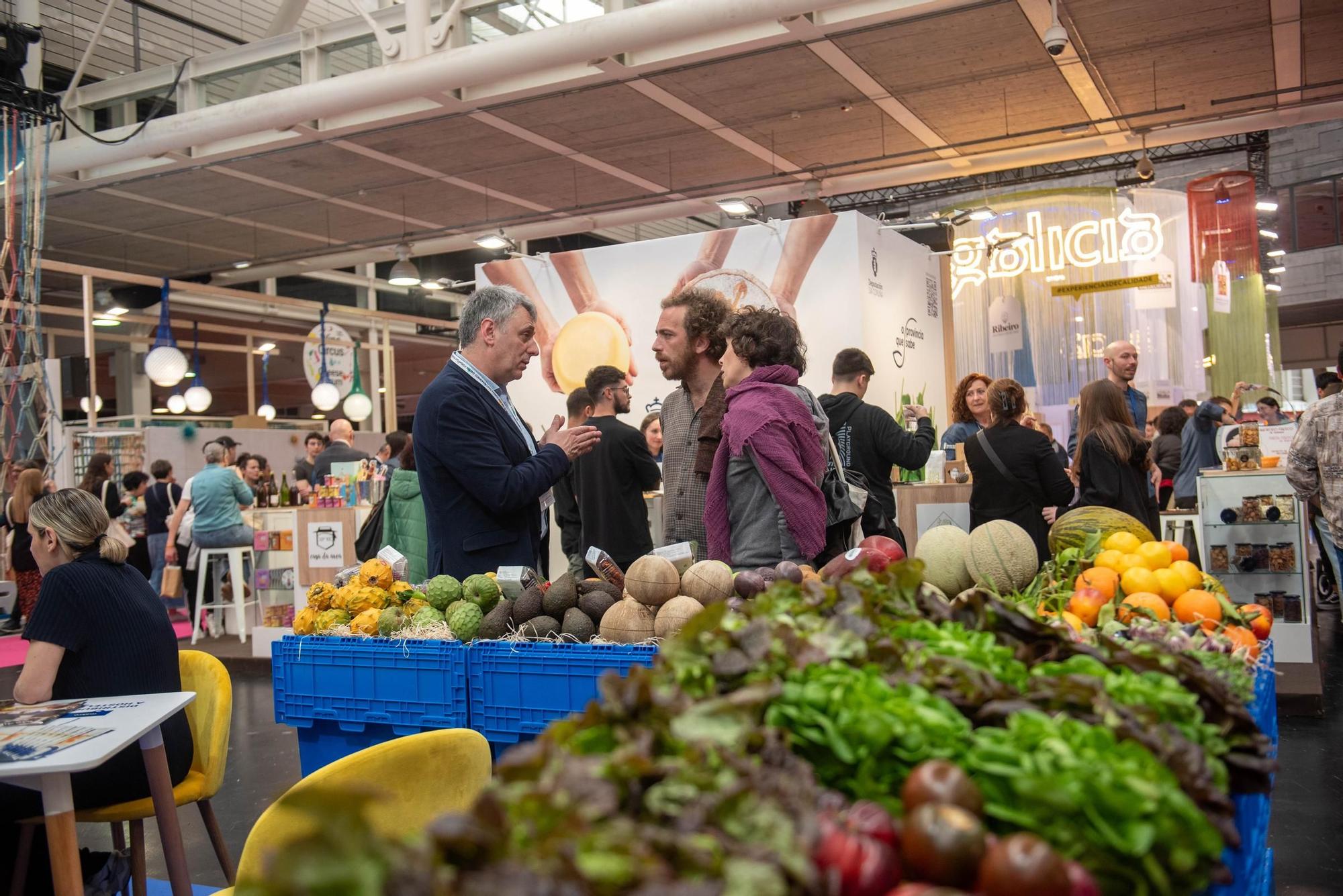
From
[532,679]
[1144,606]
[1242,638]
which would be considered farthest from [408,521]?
[1242,638]

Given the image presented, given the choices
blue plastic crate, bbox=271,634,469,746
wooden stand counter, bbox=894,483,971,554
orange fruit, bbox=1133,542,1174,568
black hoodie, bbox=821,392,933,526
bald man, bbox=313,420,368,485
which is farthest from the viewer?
bald man, bbox=313,420,368,485

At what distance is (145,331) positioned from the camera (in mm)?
14844

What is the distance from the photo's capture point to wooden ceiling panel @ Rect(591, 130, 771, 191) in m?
9.55

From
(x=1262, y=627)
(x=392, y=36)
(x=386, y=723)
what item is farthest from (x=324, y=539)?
(x=1262, y=627)

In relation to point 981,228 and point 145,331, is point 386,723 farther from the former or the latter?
point 145,331

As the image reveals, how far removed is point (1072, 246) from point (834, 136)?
11.8ft

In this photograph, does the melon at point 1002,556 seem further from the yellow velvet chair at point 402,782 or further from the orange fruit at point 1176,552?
the yellow velvet chair at point 402,782

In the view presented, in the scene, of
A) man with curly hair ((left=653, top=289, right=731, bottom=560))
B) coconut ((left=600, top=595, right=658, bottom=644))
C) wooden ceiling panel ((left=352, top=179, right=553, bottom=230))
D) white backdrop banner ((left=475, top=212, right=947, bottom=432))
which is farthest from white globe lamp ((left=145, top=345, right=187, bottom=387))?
coconut ((left=600, top=595, right=658, bottom=644))

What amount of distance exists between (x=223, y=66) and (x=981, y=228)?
323 inches

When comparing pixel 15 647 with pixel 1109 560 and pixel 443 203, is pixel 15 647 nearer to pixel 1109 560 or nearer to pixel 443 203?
pixel 443 203

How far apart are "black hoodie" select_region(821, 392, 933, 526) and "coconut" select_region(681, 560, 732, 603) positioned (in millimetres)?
2021

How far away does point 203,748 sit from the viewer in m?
2.97

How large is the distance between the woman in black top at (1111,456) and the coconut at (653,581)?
306 centimetres

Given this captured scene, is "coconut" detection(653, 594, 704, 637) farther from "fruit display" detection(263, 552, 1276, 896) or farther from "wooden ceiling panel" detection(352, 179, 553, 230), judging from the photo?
"wooden ceiling panel" detection(352, 179, 553, 230)
